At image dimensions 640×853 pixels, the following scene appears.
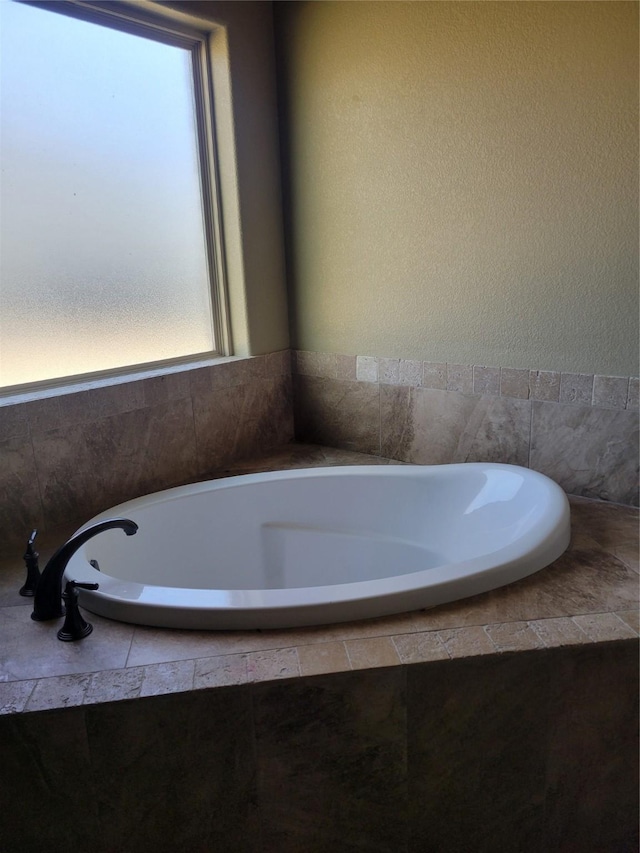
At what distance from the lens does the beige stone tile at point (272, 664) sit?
4.37 ft

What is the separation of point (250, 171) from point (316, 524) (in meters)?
1.46

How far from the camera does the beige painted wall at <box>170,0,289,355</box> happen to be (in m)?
2.62

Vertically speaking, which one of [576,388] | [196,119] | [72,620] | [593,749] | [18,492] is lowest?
[593,749]

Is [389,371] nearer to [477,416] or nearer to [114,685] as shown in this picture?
[477,416]

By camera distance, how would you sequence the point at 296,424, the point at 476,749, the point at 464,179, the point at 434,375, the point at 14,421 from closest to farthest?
the point at 476,749, the point at 14,421, the point at 464,179, the point at 434,375, the point at 296,424

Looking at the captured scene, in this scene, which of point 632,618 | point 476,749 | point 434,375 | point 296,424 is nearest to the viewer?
point 476,749

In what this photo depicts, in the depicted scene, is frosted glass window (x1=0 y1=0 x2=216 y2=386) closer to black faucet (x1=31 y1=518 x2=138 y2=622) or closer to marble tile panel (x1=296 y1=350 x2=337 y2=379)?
marble tile panel (x1=296 y1=350 x2=337 y2=379)

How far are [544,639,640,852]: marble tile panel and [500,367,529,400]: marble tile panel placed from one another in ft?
3.57

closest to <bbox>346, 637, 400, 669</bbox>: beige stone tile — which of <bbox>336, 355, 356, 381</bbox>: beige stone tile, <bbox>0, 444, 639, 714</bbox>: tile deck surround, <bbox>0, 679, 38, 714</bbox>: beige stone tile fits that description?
<bbox>0, 444, 639, 714</bbox>: tile deck surround

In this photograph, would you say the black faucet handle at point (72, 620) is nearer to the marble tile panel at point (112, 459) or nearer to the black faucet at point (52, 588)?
the black faucet at point (52, 588)

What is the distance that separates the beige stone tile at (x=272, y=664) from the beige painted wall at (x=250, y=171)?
5.42ft

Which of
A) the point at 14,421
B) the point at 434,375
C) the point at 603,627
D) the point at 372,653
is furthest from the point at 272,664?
the point at 434,375

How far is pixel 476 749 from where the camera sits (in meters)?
1.40

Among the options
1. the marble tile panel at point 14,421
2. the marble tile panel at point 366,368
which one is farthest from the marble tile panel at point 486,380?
the marble tile panel at point 14,421
